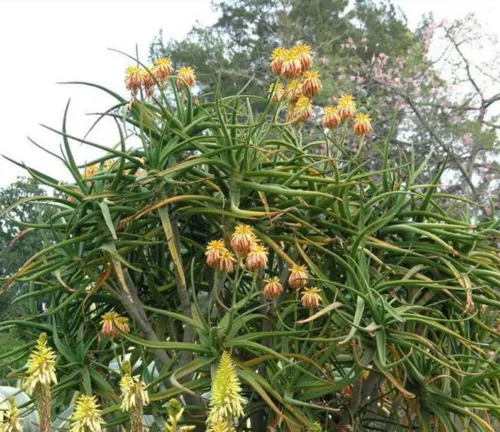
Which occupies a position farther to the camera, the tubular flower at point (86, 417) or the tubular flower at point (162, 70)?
the tubular flower at point (162, 70)

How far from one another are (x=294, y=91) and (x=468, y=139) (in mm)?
9992

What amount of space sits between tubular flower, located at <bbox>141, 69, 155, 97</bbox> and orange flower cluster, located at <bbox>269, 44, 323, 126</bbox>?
361 millimetres

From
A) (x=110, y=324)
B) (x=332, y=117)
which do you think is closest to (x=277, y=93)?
(x=332, y=117)

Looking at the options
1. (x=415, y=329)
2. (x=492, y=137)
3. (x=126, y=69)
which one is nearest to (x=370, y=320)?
(x=415, y=329)

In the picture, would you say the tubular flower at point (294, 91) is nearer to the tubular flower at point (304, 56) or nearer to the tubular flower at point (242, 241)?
the tubular flower at point (304, 56)

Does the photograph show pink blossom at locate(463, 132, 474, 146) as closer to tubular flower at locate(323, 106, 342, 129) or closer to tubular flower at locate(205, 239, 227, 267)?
tubular flower at locate(323, 106, 342, 129)

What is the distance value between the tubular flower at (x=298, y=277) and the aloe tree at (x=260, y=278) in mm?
36

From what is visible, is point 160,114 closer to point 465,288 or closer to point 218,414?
point 465,288

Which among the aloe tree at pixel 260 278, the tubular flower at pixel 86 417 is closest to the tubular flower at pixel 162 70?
the aloe tree at pixel 260 278

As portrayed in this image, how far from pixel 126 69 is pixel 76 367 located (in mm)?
889

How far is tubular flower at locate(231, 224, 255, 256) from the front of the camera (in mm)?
2102

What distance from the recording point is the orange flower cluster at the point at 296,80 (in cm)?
251

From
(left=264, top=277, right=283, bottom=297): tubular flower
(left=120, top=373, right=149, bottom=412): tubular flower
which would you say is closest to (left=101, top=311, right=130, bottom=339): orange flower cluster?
(left=264, top=277, right=283, bottom=297): tubular flower

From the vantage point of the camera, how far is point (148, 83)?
94.3 inches
